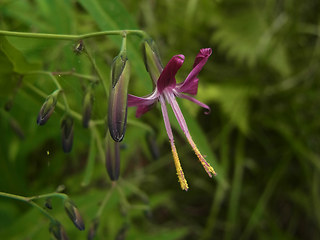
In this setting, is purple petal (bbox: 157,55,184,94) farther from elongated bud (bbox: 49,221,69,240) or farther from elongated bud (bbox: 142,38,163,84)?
elongated bud (bbox: 49,221,69,240)

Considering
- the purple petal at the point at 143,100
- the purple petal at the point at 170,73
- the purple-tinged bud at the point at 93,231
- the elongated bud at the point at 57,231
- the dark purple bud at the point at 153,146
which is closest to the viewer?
the purple petal at the point at 170,73

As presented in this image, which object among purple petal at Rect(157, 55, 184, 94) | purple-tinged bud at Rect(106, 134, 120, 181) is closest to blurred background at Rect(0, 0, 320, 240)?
purple-tinged bud at Rect(106, 134, 120, 181)

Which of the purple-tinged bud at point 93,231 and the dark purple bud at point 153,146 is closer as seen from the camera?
the purple-tinged bud at point 93,231

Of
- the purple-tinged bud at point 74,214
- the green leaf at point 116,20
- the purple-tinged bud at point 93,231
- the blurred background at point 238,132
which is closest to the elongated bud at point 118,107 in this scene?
the purple-tinged bud at point 74,214

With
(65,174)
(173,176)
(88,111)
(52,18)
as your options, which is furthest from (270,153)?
(88,111)

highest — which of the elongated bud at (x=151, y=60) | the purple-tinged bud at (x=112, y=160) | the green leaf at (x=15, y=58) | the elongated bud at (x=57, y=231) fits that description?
the green leaf at (x=15, y=58)

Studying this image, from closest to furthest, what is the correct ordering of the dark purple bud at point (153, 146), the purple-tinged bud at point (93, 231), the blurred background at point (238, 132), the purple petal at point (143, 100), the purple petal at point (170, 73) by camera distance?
the purple petal at point (170, 73)
the purple petal at point (143, 100)
the purple-tinged bud at point (93, 231)
the dark purple bud at point (153, 146)
the blurred background at point (238, 132)

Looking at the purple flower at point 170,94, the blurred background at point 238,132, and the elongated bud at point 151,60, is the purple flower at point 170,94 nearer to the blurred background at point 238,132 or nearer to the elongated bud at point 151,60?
the elongated bud at point 151,60

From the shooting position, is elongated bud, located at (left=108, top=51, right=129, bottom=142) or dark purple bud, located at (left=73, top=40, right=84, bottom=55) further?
dark purple bud, located at (left=73, top=40, right=84, bottom=55)
